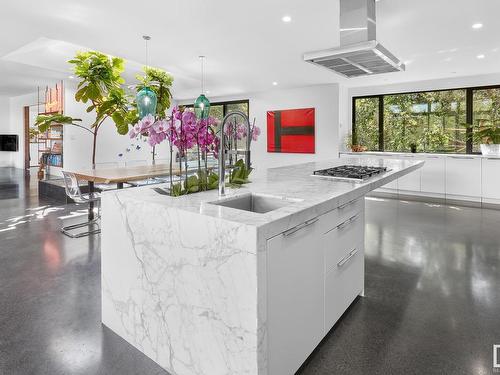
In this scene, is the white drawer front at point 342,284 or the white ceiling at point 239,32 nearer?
the white drawer front at point 342,284

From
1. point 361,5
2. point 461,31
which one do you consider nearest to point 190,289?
point 361,5

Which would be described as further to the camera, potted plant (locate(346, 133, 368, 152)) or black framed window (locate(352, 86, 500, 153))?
potted plant (locate(346, 133, 368, 152))

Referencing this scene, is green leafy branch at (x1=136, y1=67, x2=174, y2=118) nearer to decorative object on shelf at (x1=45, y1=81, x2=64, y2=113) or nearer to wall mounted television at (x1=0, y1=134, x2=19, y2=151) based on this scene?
decorative object on shelf at (x1=45, y1=81, x2=64, y2=113)

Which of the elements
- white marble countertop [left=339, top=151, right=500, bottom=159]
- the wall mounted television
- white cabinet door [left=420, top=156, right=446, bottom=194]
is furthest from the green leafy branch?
the wall mounted television

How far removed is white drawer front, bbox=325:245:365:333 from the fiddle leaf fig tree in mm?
4477

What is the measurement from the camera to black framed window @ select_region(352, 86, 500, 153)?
6781mm

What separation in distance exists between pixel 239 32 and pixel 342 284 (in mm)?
3322

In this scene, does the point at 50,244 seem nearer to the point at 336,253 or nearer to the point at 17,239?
the point at 17,239

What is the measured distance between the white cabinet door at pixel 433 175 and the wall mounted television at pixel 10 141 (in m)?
12.5

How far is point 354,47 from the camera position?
2.90 m

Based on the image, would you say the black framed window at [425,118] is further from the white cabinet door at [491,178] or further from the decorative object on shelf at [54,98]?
the decorative object on shelf at [54,98]

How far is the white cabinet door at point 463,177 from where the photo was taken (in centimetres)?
621

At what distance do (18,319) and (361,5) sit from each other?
12.2 feet

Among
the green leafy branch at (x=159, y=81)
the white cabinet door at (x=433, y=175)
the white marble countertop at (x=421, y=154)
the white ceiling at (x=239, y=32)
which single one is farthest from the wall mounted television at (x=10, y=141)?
the white cabinet door at (x=433, y=175)
